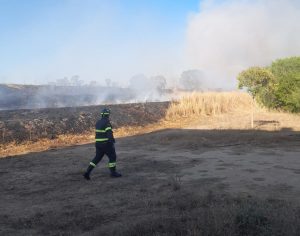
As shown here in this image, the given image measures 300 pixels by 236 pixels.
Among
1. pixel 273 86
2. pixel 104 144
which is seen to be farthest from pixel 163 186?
pixel 273 86

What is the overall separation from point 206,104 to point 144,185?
1747cm

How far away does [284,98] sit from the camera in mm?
23562

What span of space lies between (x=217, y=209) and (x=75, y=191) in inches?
145

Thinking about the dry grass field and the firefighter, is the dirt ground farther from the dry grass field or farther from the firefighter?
the firefighter

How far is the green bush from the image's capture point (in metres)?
18.2

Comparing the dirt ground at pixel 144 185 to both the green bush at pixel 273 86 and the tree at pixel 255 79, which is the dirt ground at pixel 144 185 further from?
the green bush at pixel 273 86

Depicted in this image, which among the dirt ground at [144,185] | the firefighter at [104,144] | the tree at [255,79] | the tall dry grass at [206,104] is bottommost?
the dirt ground at [144,185]

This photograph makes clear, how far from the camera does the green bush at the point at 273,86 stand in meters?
18.2

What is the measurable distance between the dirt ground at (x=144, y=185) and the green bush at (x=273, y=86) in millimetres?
3207

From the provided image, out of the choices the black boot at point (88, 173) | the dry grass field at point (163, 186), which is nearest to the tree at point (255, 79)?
the dry grass field at point (163, 186)

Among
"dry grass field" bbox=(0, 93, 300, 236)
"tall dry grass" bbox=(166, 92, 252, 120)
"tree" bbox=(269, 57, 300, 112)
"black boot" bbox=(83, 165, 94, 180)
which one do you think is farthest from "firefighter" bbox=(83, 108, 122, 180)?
"tree" bbox=(269, 57, 300, 112)

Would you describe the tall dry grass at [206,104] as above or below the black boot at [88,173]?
above

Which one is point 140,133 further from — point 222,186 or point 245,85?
point 222,186

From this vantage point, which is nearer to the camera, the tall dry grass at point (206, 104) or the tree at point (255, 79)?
the tree at point (255, 79)
